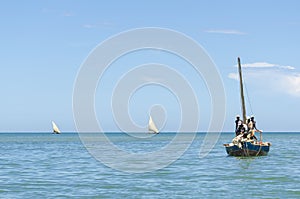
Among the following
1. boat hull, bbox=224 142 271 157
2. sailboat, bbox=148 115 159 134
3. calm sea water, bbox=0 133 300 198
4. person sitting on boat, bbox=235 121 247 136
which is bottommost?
calm sea water, bbox=0 133 300 198

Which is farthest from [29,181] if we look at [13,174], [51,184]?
[13,174]

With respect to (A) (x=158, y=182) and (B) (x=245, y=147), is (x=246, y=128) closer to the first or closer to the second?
(B) (x=245, y=147)

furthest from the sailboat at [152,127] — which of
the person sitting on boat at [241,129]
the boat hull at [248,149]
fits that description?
the person sitting on boat at [241,129]

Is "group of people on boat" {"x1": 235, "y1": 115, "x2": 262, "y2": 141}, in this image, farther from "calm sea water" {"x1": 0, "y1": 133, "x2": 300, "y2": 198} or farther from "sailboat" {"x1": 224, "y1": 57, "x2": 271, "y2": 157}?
"calm sea water" {"x1": 0, "y1": 133, "x2": 300, "y2": 198}

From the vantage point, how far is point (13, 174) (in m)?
35.2

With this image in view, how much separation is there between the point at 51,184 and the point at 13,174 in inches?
284

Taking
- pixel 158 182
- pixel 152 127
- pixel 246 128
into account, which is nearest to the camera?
pixel 158 182

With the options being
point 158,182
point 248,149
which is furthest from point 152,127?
point 158,182

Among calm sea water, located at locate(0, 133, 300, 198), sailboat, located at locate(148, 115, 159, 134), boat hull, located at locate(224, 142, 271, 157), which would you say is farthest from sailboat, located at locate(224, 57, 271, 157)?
sailboat, located at locate(148, 115, 159, 134)

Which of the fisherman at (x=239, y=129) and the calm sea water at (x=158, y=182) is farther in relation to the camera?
the fisherman at (x=239, y=129)

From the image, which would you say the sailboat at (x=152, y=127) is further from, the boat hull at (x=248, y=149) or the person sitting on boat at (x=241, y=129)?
the person sitting on boat at (x=241, y=129)

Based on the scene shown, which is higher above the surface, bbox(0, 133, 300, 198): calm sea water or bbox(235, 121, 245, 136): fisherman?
bbox(235, 121, 245, 136): fisherman

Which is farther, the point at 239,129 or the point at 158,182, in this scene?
the point at 239,129

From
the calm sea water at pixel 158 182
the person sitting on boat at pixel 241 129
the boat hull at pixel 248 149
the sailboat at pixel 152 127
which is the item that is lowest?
the calm sea water at pixel 158 182
